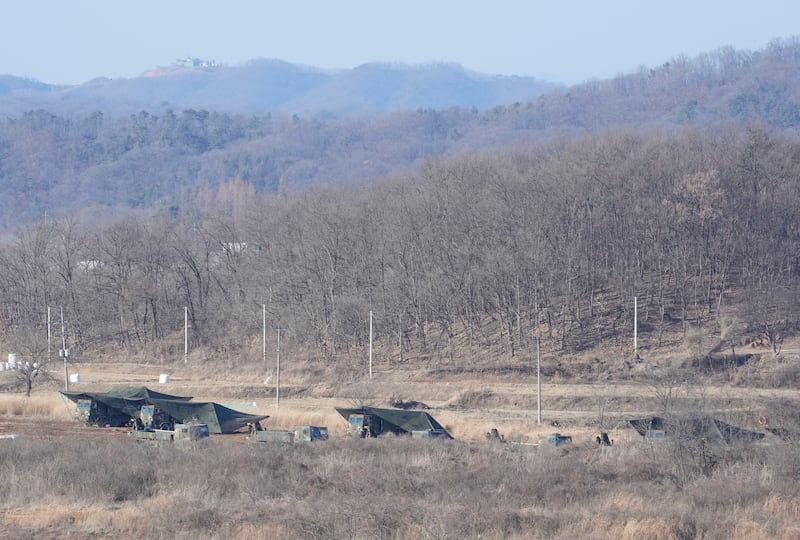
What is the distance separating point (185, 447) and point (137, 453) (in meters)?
1.73

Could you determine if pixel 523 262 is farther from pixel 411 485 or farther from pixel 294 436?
pixel 411 485

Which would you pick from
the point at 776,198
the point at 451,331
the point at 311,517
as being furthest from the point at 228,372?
the point at 311,517

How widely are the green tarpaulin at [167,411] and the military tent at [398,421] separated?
13.6 feet

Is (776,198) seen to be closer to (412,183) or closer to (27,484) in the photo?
(412,183)

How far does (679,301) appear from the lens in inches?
2169

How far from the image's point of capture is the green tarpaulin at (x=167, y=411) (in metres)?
33.4

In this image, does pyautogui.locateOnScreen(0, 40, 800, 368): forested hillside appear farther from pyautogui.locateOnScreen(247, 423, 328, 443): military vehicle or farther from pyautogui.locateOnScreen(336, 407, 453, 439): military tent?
pyautogui.locateOnScreen(247, 423, 328, 443): military vehicle

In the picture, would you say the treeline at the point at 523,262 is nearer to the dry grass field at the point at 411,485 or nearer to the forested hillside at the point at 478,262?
the forested hillside at the point at 478,262

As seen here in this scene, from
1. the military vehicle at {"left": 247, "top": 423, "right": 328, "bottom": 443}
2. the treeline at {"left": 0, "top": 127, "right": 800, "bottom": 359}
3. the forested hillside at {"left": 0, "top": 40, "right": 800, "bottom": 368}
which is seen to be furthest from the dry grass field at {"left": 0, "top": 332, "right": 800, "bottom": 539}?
the forested hillside at {"left": 0, "top": 40, "right": 800, "bottom": 368}

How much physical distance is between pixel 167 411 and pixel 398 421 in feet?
25.4

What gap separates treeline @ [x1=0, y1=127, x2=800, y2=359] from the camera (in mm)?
54250

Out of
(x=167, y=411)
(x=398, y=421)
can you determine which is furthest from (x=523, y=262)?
(x=167, y=411)

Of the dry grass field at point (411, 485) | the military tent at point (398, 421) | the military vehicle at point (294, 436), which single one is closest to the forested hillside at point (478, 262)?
the dry grass field at point (411, 485)

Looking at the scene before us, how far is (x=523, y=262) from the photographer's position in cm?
5456
